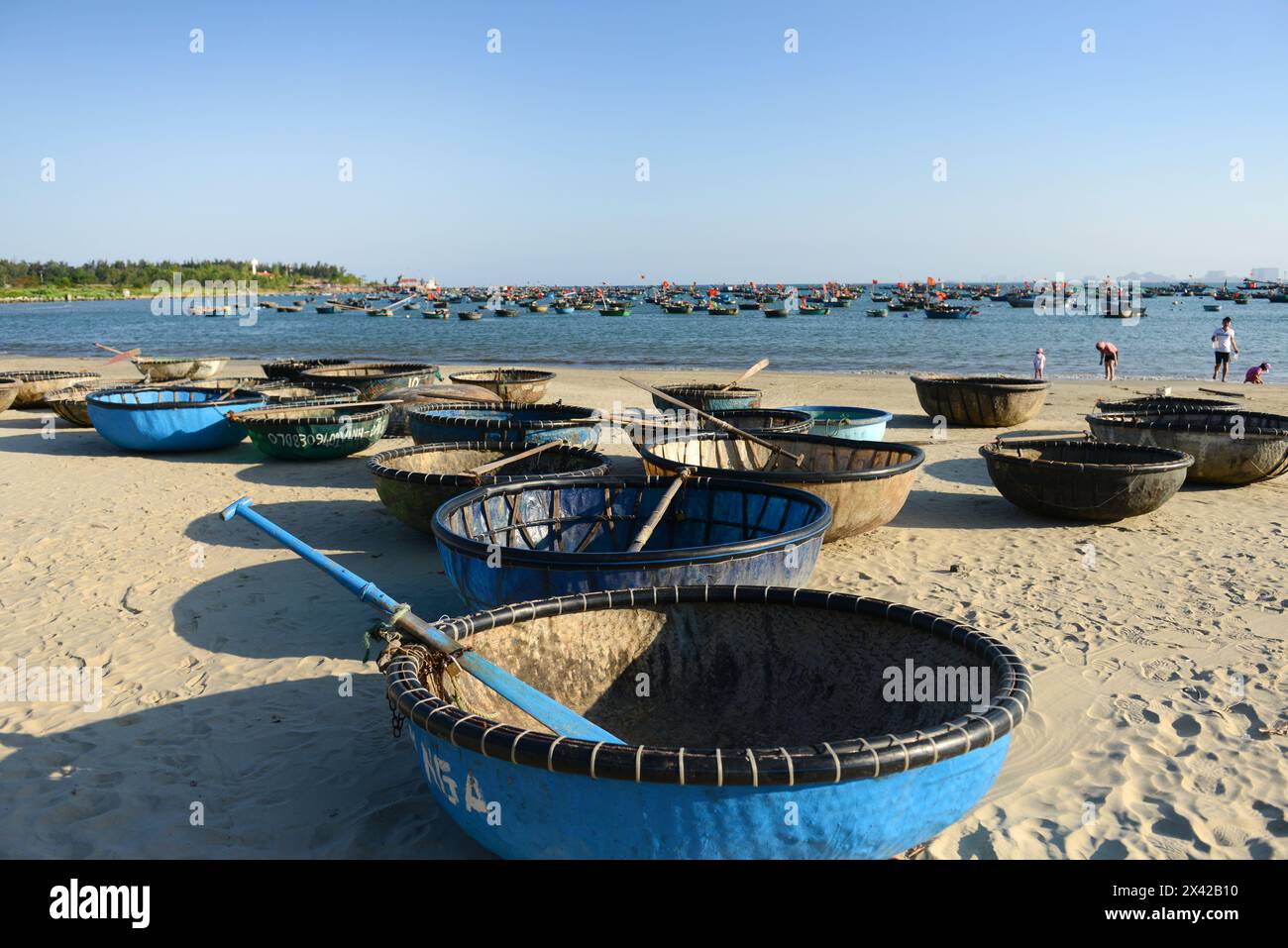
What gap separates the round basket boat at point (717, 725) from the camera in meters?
2.80

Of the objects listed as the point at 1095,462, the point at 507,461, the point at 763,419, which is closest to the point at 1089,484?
the point at 1095,462

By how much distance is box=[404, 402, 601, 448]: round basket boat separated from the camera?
384 inches

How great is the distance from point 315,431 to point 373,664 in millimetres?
6917

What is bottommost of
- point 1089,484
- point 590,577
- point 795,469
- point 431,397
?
point 590,577

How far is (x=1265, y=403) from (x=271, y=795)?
20.7 metres

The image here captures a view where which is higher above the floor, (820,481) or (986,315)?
(986,315)

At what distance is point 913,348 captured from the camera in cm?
4131

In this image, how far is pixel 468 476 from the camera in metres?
7.38

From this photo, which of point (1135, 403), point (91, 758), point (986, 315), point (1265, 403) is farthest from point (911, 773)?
point (986, 315)

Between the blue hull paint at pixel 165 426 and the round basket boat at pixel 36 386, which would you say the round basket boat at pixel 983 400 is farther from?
the round basket boat at pixel 36 386

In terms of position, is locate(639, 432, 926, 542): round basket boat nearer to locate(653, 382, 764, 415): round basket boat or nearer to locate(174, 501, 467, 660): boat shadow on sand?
locate(174, 501, 467, 660): boat shadow on sand

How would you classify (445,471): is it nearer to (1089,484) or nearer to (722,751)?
(1089,484)
